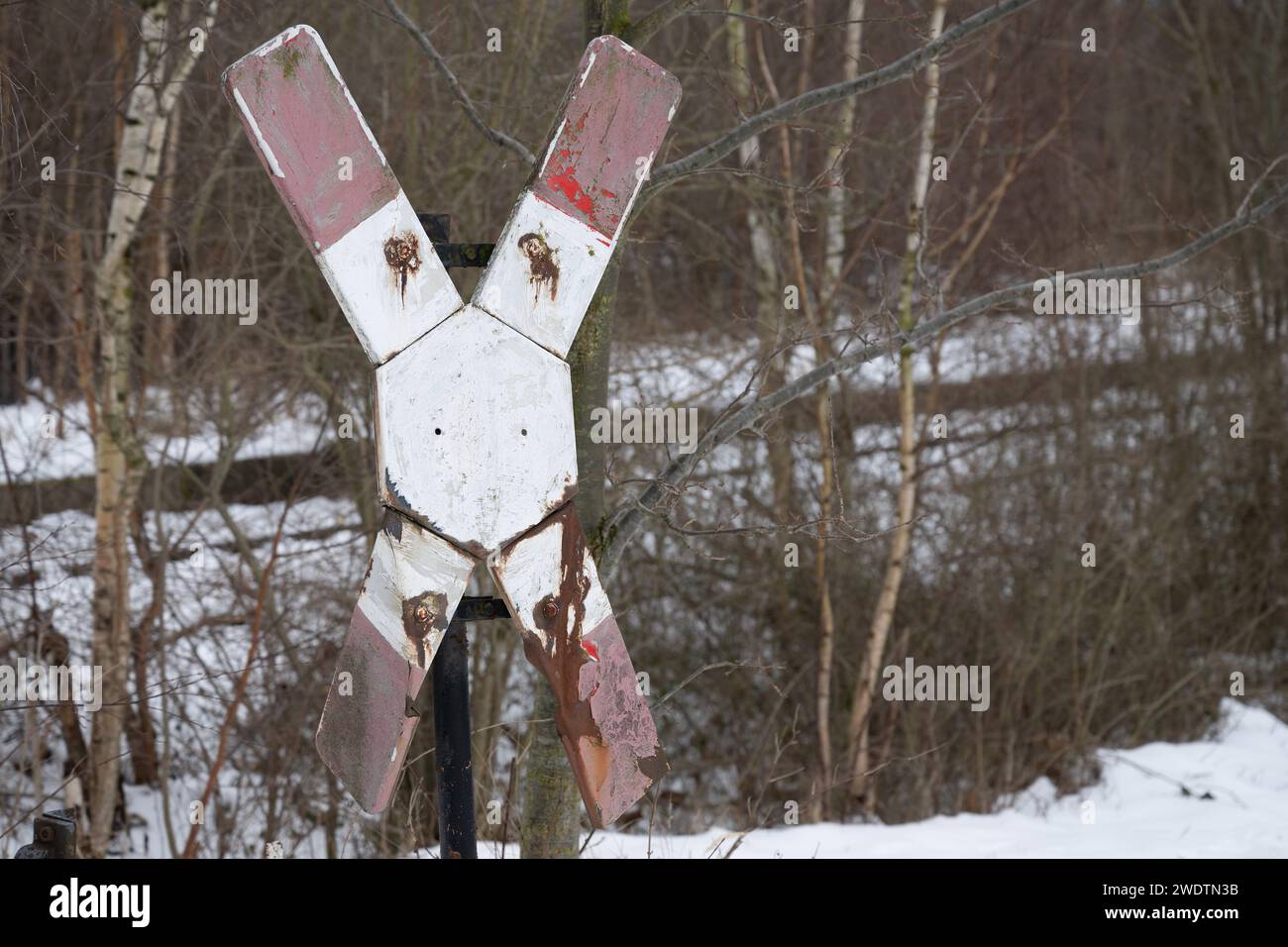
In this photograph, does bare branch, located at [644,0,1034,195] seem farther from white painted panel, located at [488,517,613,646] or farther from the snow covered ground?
the snow covered ground

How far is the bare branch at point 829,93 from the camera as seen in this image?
2.81m

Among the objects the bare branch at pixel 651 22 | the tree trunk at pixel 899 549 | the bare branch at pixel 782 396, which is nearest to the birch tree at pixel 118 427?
the bare branch at pixel 651 22

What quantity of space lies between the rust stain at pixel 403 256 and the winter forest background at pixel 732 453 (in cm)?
481

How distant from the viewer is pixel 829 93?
2.86 meters

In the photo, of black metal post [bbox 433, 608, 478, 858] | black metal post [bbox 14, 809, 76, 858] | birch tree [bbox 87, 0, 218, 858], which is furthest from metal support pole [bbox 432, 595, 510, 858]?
birch tree [bbox 87, 0, 218, 858]

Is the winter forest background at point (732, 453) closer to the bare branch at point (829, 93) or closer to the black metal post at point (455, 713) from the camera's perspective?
the bare branch at point (829, 93)

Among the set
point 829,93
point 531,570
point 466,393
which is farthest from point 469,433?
point 829,93

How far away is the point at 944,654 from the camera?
34.0 feet

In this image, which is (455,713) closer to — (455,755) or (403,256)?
(455,755)

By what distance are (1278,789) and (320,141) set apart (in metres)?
8.30

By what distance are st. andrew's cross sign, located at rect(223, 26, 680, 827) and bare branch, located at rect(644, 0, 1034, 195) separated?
1.16 metres

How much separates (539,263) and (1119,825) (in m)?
6.35

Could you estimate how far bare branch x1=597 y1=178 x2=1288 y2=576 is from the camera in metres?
2.81
